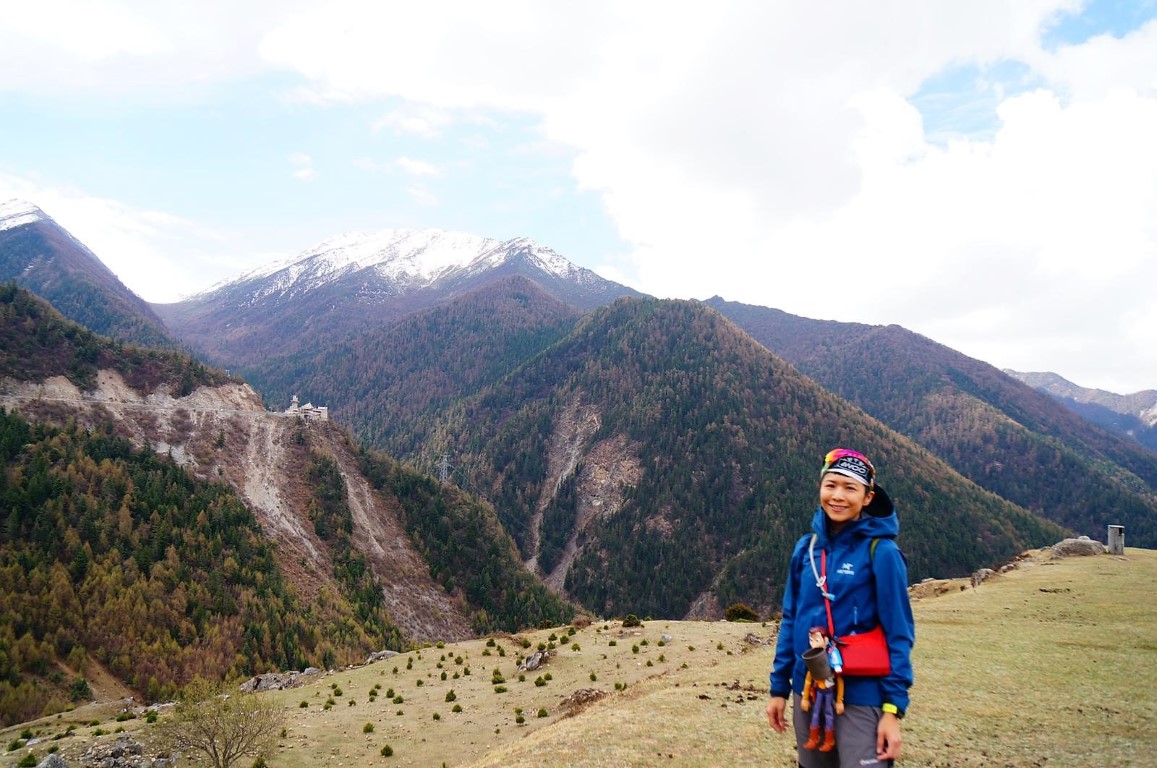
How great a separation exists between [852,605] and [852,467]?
1.43 metres

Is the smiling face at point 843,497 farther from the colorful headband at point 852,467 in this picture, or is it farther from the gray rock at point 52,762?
the gray rock at point 52,762

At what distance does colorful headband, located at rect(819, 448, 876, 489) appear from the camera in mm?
6227

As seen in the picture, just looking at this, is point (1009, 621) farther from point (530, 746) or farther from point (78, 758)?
point (78, 758)

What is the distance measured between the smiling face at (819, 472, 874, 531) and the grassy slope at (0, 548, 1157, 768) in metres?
9.95

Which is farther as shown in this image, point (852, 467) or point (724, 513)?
point (724, 513)

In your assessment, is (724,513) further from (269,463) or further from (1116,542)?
(1116,542)

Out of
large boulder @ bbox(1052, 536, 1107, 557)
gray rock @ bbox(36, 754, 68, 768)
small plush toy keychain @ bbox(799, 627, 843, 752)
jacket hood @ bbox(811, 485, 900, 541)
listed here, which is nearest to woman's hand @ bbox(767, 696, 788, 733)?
small plush toy keychain @ bbox(799, 627, 843, 752)

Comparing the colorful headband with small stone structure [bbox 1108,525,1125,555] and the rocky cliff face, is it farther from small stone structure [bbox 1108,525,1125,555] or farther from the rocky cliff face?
the rocky cliff face

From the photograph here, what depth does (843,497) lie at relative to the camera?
6.18 m

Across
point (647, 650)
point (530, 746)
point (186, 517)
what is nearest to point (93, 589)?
point (186, 517)

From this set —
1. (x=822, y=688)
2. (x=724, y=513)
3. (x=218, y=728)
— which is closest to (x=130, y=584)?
(x=218, y=728)

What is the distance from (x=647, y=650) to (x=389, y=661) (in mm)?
18262

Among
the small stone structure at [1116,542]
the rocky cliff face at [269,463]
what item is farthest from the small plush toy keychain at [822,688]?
the rocky cliff face at [269,463]

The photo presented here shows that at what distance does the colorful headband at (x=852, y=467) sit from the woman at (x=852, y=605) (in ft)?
0.04
